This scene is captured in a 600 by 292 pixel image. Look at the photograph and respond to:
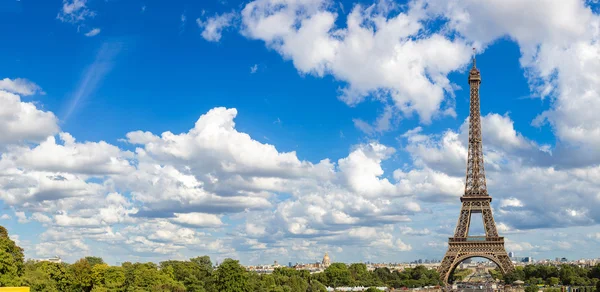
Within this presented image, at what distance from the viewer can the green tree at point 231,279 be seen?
83.8 metres

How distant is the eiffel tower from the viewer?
110 metres

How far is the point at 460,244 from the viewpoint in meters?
112

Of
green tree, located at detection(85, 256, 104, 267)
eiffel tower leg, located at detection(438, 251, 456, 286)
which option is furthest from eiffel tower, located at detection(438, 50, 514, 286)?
green tree, located at detection(85, 256, 104, 267)

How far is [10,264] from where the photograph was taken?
2547 inches

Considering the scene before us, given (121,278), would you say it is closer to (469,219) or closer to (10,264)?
(10,264)

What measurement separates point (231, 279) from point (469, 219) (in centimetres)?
4692

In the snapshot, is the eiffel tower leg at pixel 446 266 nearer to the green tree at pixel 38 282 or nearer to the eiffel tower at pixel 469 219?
the eiffel tower at pixel 469 219

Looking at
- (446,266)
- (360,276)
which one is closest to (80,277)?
(446,266)

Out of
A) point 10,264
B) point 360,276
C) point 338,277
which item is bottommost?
point 10,264

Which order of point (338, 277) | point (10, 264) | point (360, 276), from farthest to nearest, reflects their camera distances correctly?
1. point (360, 276)
2. point (338, 277)
3. point (10, 264)

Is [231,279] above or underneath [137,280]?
above

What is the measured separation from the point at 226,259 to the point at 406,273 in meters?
84.4

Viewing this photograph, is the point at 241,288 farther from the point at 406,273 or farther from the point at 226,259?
the point at 406,273

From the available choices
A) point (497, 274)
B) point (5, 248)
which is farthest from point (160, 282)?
point (497, 274)
